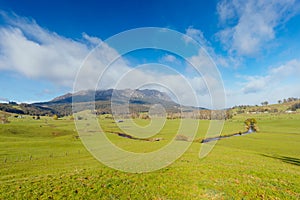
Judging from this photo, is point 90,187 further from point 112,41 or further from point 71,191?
point 112,41

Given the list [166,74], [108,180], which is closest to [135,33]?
[166,74]

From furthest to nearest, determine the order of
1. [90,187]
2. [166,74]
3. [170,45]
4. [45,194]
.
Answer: [166,74] → [170,45] → [90,187] → [45,194]

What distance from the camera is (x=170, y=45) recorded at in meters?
12.1

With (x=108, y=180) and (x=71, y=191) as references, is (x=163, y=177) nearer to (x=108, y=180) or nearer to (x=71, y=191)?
(x=108, y=180)

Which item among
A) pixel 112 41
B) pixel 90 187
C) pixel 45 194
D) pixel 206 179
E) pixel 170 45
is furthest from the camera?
→ pixel 170 45

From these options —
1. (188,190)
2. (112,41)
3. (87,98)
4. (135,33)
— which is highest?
(135,33)

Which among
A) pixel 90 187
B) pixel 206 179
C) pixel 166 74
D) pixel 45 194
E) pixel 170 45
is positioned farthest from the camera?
pixel 166 74

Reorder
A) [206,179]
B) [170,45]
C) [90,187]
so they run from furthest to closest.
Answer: [170,45] → [206,179] → [90,187]

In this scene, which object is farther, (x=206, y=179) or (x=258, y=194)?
(x=206, y=179)

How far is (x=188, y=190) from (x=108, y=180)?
460cm

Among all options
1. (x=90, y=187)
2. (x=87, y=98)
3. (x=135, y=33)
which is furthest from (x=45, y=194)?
(x=135, y=33)

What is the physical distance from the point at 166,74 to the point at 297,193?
10.0 metres

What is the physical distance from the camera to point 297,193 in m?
8.91

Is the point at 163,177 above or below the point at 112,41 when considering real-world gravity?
below
